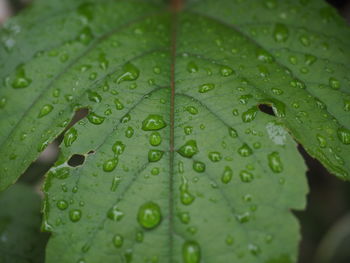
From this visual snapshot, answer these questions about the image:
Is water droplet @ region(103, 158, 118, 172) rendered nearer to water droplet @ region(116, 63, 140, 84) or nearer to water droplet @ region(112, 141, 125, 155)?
water droplet @ region(112, 141, 125, 155)

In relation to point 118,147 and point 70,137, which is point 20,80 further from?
point 118,147

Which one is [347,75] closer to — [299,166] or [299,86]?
[299,86]

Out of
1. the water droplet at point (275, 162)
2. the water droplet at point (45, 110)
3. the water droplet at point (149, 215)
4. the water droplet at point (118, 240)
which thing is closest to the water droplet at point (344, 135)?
the water droplet at point (275, 162)

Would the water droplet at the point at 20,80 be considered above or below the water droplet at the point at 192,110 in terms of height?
below

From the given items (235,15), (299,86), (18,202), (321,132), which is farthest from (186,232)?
(18,202)

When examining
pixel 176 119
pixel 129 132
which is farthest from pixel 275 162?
pixel 129 132

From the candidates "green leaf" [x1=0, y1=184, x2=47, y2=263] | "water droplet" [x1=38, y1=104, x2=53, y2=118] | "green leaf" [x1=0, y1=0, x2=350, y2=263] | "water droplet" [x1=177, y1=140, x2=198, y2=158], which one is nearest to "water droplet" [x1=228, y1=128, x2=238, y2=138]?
"green leaf" [x1=0, y1=0, x2=350, y2=263]

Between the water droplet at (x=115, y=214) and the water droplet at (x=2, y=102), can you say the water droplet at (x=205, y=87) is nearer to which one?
the water droplet at (x=115, y=214)
